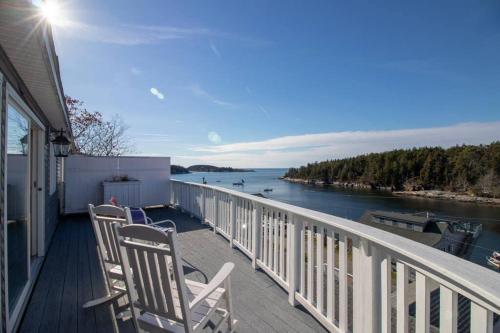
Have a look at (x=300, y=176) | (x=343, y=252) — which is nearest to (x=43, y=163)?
(x=343, y=252)

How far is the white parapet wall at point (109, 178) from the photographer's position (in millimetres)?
6898

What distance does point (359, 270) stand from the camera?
165cm

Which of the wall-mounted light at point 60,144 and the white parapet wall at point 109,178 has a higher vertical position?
the wall-mounted light at point 60,144

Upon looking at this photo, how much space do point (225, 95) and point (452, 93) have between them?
64.4ft

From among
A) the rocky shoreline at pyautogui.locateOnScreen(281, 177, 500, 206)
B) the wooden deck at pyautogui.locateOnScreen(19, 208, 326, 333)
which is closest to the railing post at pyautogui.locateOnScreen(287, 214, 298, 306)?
the wooden deck at pyautogui.locateOnScreen(19, 208, 326, 333)

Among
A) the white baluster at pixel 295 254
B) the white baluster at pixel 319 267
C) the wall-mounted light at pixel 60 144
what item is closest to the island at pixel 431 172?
the white baluster at pixel 295 254

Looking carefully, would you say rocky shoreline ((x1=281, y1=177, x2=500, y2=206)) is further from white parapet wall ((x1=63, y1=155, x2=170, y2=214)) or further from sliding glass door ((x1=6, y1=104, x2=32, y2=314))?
sliding glass door ((x1=6, y1=104, x2=32, y2=314))

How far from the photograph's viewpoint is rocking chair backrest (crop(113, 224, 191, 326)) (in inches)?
54.6

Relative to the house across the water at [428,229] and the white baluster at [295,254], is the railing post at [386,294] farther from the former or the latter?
the house across the water at [428,229]

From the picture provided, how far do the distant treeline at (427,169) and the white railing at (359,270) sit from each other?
2078 inches

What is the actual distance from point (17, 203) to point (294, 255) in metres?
2.71

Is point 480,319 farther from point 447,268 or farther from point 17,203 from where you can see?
point 17,203

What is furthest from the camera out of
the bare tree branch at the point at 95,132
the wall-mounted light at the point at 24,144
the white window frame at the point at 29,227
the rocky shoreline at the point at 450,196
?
the rocky shoreline at the point at 450,196

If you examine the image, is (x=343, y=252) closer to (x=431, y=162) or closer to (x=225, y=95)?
(x=225, y=95)
